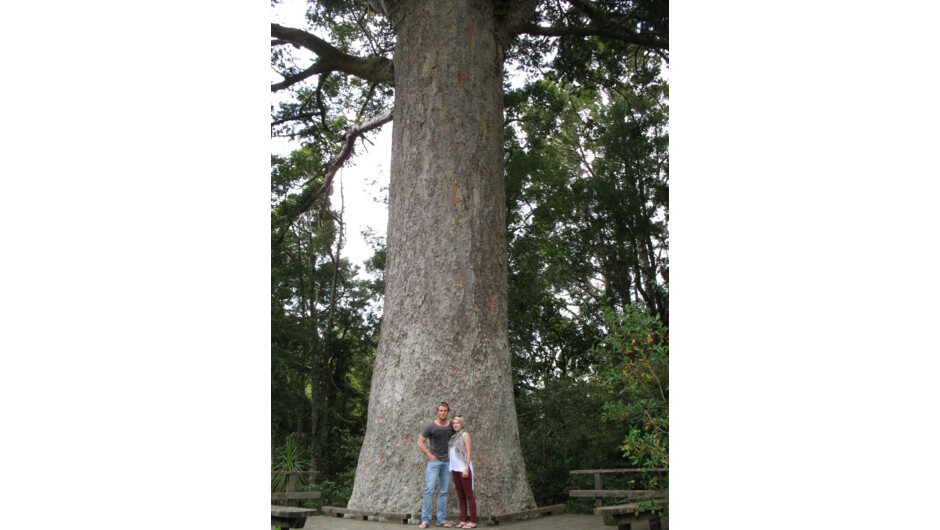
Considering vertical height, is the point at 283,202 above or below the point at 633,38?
below

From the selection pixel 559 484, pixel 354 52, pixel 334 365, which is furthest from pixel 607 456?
pixel 354 52

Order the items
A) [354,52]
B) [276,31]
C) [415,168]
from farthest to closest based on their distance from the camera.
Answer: [354,52]
[276,31]
[415,168]

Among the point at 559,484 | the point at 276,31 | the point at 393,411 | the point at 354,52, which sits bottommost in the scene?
the point at 559,484

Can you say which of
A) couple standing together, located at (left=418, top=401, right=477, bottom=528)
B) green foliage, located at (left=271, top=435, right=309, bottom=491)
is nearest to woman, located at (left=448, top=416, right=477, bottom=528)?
couple standing together, located at (left=418, top=401, right=477, bottom=528)

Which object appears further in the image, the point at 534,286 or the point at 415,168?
the point at 534,286

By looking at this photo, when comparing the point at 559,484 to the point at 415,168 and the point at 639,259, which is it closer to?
the point at 415,168

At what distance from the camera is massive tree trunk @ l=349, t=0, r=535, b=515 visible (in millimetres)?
5867

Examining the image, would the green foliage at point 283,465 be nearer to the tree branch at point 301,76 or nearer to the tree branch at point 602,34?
the tree branch at point 301,76

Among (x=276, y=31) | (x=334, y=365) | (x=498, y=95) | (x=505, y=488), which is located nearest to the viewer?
(x=505, y=488)

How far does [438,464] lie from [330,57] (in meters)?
5.14

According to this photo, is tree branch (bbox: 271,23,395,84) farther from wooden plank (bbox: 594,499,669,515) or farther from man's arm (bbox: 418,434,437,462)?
wooden plank (bbox: 594,499,669,515)

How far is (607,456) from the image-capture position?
9.28 meters

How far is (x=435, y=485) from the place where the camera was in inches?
215

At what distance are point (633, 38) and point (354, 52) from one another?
6.38 meters
